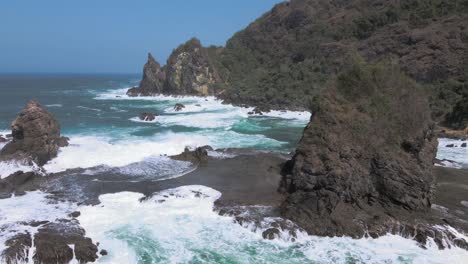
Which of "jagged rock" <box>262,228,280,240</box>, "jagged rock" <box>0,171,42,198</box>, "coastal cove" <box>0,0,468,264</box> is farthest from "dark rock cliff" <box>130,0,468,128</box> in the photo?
"jagged rock" <box>0,171,42,198</box>

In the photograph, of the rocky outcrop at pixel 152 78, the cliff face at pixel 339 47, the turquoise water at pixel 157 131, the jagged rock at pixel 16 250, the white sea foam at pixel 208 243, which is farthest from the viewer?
the rocky outcrop at pixel 152 78

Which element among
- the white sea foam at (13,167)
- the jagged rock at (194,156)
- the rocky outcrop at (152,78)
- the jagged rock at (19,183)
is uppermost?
the rocky outcrop at (152,78)

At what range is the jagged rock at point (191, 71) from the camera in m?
86.2

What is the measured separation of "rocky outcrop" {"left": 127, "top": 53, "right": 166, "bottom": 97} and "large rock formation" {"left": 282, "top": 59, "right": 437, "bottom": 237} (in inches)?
2967

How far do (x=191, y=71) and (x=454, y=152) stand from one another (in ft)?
203

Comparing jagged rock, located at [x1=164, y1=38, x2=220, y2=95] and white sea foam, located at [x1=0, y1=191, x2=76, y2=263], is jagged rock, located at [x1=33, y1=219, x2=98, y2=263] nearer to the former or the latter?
white sea foam, located at [x1=0, y1=191, x2=76, y2=263]

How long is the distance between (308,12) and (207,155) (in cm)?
9254

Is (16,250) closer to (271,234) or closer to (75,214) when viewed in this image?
(75,214)

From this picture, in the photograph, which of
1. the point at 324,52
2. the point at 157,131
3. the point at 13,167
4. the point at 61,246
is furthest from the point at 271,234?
the point at 324,52

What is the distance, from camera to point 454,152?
109ft

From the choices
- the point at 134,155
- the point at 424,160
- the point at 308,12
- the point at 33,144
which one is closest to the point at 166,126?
the point at 134,155

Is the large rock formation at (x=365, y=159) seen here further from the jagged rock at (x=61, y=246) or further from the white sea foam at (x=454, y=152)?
the white sea foam at (x=454, y=152)

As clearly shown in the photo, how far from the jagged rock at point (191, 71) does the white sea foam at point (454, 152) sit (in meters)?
56.2

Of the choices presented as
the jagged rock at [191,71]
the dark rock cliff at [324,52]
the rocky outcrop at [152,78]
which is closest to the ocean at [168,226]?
the dark rock cliff at [324,52]
